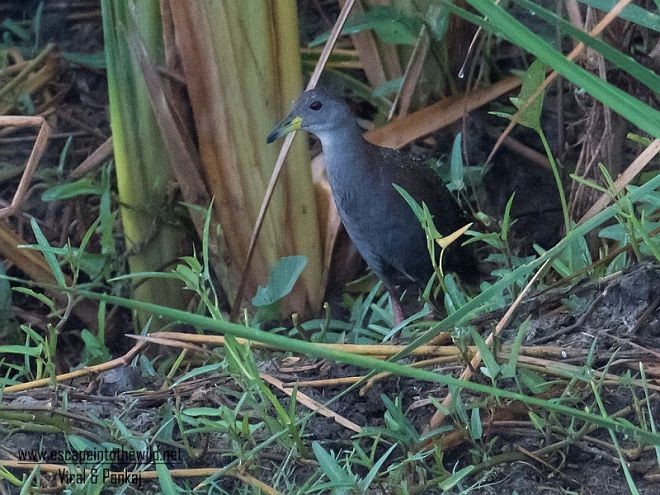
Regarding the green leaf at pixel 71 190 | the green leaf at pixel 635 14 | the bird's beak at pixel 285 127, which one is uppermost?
the green leaf at pixel 635 14

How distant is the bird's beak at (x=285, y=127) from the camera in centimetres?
256

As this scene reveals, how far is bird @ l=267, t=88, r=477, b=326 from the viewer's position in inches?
110

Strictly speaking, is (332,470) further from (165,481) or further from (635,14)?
(635,14)

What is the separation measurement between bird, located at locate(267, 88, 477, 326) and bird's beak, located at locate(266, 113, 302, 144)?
0.54ft

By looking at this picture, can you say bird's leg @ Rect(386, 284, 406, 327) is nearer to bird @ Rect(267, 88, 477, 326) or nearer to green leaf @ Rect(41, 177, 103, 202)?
bird @ Rect(267, 88, 477, 326)

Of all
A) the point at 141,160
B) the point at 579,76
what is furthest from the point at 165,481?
the point at 141,160

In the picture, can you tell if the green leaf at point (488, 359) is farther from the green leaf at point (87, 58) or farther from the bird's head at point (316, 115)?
the green leaf at point (87, 58)

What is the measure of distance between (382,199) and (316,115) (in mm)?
326

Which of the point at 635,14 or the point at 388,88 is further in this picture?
the point at 388,88

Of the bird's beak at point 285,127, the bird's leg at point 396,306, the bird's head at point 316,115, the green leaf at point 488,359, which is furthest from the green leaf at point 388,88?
the green leaf at point 488,359

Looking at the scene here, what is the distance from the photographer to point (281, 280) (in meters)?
2.42

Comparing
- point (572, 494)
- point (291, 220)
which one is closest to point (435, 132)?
point (291, 220)

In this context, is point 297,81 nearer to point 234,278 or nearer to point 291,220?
point 291,220

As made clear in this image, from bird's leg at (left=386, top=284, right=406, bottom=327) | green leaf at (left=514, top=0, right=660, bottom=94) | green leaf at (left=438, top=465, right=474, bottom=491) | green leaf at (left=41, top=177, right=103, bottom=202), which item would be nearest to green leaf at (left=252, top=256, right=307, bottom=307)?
bird's leg at (left=386, top=284, right=406, bottom=327)
